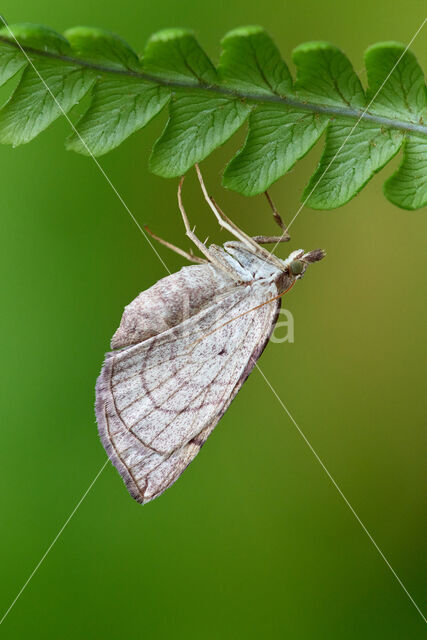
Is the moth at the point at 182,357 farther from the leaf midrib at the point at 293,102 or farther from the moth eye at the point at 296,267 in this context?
the leaf midrib at the point at 293,102

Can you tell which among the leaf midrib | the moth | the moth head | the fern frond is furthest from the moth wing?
the leaf midrib

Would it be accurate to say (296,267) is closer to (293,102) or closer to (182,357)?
(182,357)

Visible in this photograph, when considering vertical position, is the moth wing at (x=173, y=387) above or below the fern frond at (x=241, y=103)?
below

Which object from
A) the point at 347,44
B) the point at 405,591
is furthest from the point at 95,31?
the point at 405,591

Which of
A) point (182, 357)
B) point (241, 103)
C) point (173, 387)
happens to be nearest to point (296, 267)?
point (182, 357)

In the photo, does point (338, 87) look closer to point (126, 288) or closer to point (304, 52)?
point (304, 52)

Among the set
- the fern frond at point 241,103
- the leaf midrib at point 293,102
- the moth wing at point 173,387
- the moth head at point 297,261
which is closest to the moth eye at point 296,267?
the moth head at point 297,261
